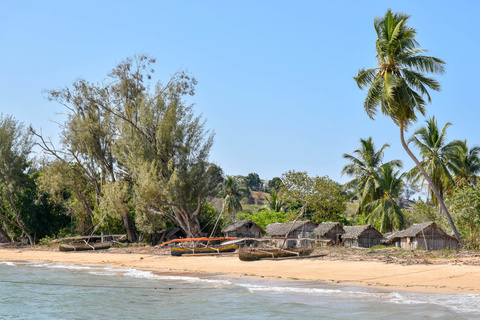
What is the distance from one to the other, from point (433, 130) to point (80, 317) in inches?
1190

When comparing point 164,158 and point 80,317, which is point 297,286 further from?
point 164,158

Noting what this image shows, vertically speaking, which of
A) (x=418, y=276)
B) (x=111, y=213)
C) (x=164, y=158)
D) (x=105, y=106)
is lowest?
(x=418, y=276)

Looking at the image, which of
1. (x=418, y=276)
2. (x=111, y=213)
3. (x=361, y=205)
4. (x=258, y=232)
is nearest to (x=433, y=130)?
(x=361, y=205)

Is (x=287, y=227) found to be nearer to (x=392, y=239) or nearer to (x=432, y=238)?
(x=392, y=239)

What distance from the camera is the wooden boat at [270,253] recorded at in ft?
82.9

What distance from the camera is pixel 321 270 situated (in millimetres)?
20641

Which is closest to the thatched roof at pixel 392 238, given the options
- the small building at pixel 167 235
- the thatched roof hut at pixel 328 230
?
the thatched roof hut at pixel 328 230

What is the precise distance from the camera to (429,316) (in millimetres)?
11078

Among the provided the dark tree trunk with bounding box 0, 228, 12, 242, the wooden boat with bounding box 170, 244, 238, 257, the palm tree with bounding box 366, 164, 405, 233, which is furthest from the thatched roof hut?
the dark tree trunk with bounding box 0, 228, 12, 242

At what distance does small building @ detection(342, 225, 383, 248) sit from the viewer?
113 feet

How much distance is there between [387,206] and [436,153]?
7.76m

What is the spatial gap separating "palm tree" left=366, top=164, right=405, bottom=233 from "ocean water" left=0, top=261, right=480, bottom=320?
24.5 meters

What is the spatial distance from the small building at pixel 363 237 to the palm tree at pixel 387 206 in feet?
17.7

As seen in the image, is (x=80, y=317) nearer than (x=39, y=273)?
Yes
